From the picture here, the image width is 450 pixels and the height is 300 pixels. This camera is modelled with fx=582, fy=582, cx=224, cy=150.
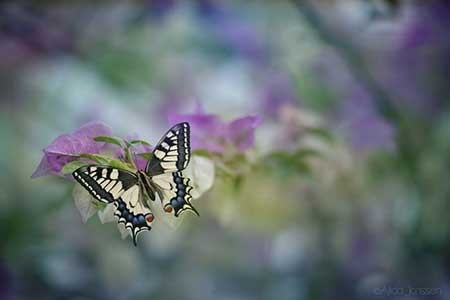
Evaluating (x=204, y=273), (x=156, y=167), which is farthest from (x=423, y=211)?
(x=156, y=167)

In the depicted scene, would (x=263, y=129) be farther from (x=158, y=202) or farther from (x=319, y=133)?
(x=158, y=202)

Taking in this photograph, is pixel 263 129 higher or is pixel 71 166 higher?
pixel 263 129

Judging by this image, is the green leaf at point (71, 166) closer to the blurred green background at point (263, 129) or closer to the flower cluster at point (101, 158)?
the flower cluster at point (101, 158)

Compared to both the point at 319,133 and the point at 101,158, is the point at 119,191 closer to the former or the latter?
the point at 101,158

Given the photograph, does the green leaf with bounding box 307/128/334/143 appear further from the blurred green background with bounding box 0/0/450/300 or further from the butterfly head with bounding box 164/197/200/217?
the butterfly head with bounding box 164/197/200/217

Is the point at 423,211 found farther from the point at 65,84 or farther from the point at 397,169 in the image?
the point at 65,84

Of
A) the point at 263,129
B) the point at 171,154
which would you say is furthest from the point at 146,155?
the point at 263,129

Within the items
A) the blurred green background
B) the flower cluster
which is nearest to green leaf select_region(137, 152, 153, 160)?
the flower cluster

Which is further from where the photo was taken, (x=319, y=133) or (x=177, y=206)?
(x=319, y=133)
